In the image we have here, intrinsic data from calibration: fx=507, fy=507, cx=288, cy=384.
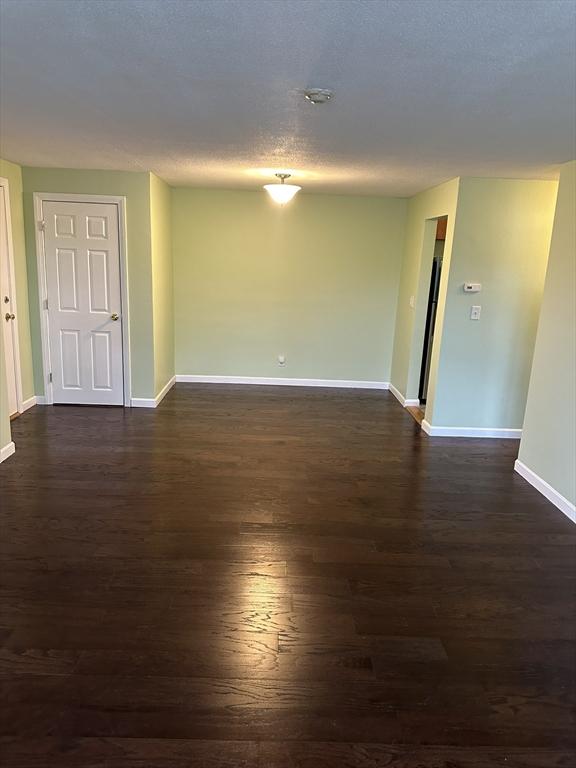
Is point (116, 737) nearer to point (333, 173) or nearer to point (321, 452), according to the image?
point (321, 452)

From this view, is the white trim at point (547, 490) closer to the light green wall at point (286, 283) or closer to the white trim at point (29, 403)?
the light green wall at point (286, 283)

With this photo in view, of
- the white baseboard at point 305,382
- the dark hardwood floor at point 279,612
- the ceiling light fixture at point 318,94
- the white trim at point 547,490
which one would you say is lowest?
the dark hardwood floor at point 279,612

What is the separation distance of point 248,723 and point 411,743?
566 mm

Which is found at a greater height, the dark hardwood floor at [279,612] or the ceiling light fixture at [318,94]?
the ceiling light fixture at [318,94]

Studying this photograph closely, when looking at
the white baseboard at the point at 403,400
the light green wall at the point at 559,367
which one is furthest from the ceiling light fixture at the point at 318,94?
the white baseboard at the point at 403,400

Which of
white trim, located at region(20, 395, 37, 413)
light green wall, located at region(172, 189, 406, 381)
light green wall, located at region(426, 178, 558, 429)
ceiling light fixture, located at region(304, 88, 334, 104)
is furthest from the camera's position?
light green wall, located at region(172, 189, 406, 381)

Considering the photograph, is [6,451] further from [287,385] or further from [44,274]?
[287,385]

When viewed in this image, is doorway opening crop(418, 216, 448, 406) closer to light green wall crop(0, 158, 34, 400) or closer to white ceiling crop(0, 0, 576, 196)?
white ceiling crop(0, 0, 576, 196)

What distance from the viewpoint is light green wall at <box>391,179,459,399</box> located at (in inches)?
205

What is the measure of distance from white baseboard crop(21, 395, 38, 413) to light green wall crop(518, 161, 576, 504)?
Result: 4764mm

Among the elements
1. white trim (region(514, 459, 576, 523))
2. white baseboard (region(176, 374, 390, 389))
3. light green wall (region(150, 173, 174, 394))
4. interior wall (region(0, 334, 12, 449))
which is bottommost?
white trim (region(514, 459, 576, 523))

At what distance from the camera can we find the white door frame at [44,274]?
497 cm

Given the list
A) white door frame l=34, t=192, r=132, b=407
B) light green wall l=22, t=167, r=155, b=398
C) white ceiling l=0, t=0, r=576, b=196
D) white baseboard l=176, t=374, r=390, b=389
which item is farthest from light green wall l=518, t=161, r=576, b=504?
white door frame l=34, t=192, r=132, b=407

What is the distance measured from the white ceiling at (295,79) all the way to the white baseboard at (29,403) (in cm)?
253
